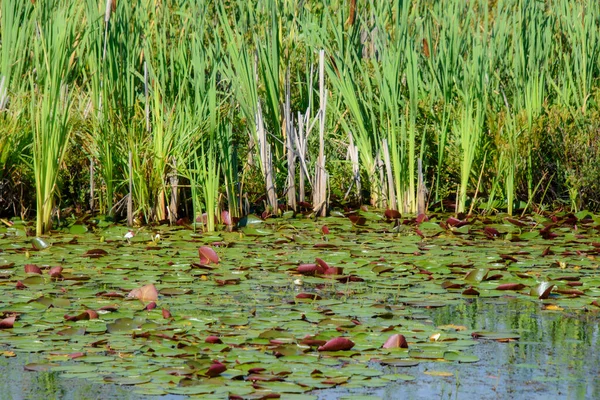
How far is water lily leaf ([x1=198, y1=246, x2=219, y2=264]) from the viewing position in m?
5.15

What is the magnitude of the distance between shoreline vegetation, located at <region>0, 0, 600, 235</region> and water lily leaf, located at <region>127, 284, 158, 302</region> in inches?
71.5

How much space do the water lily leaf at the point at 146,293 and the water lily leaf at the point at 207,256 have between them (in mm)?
766

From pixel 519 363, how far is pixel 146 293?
177cm

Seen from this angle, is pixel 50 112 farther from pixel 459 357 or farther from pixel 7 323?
pixel 459 357

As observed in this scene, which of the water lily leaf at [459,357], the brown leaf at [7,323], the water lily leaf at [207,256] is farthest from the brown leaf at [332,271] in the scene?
the brown leaf at [7,323]

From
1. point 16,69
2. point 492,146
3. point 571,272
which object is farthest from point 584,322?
point 16,69

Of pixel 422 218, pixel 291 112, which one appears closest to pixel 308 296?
pixel 422 218

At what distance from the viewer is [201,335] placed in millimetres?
3789

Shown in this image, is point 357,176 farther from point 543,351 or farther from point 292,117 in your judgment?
point 543,351

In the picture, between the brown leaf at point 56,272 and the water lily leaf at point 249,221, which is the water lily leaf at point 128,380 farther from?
the water lily leaf at point 249,221

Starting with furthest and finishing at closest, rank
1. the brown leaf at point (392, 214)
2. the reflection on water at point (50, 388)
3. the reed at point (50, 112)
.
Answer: the brown leaf at point (392, 214) → the reed at point (50, 112) → the reflection on water at point (50, 388)

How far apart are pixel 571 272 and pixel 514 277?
0.35m

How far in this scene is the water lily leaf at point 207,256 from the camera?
16.9 ft

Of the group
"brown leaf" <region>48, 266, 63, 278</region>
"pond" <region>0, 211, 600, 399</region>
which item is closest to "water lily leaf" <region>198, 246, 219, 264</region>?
"pond" <region>0, 211, 600, 399</region>
